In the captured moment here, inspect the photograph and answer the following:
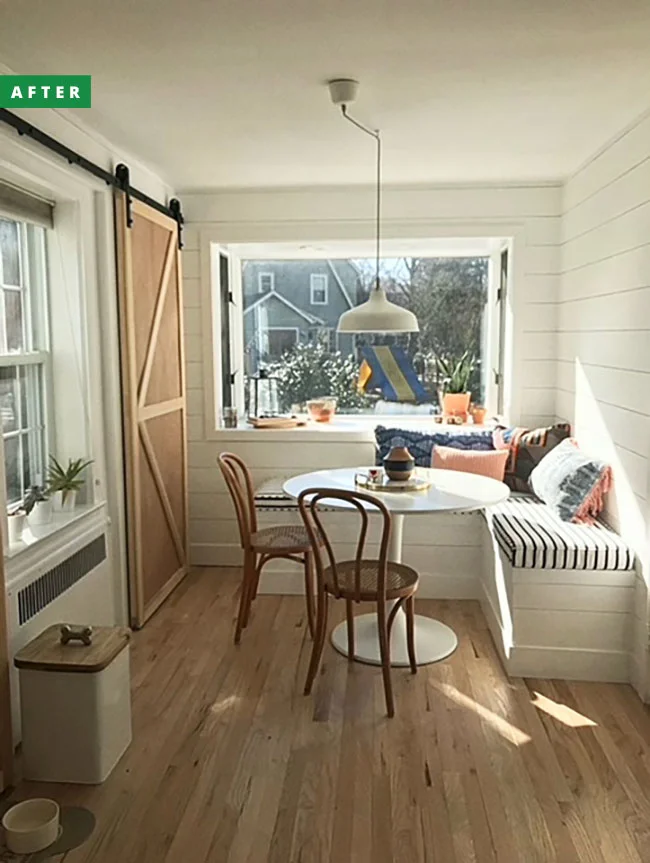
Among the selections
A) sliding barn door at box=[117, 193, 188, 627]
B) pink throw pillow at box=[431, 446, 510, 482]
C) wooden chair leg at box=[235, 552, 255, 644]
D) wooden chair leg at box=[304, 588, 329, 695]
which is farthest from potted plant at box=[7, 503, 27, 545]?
pink throw pillow at box=[431, 446, 510, 482]

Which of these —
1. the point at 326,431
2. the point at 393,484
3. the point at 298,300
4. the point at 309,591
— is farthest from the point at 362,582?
the point at 298,300

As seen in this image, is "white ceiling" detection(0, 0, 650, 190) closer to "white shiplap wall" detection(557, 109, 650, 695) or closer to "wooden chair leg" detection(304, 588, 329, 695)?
"white shiplap wall" detection(557, 109, 650, 695)

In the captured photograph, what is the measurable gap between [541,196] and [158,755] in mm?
3623

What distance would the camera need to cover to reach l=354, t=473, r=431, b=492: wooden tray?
333 cm

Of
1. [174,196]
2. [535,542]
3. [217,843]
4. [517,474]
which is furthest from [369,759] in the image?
[174,196]

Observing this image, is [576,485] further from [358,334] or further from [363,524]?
[358,334]

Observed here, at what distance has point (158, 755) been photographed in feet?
8.51

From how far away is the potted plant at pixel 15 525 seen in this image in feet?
9.10

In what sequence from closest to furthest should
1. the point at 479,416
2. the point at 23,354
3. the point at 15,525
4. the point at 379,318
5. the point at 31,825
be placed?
the point at 31,825 → the point at 15,525 → the point at 23,354 → the point at 379,318 → the point at 479,416

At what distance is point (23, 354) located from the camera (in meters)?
3.09

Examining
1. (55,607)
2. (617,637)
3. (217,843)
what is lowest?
(217,843)

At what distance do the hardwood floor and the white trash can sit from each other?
0.22ft

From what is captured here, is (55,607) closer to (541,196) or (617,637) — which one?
(617,637)

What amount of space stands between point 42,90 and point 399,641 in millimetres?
2692
